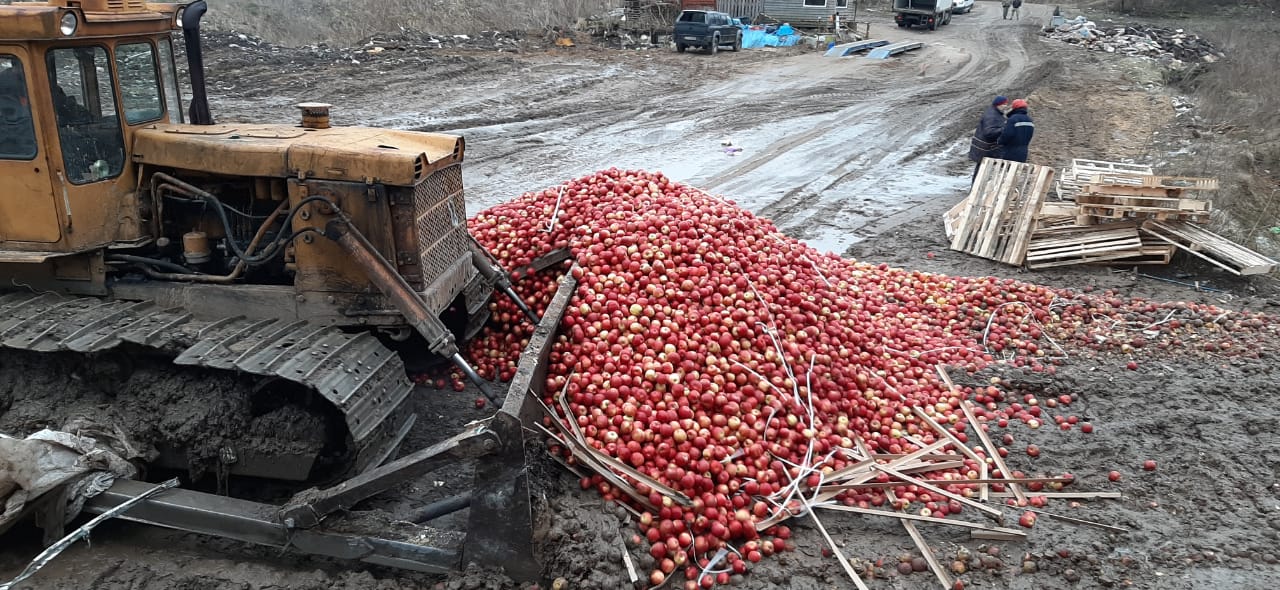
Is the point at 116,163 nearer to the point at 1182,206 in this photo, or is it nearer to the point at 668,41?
the point at 1182,206

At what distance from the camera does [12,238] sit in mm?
5781

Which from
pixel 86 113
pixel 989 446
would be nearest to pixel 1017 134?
pixel 989 446

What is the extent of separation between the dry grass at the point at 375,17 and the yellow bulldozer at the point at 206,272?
66.8 ft

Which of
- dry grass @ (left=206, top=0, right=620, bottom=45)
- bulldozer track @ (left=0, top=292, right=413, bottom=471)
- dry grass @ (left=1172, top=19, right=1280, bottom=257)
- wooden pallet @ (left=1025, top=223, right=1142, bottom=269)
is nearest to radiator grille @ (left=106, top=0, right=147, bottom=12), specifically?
bulldozer track @ (left=0, top=292, right=413, bottom=471)

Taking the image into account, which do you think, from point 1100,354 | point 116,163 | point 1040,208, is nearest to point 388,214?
point 116,163

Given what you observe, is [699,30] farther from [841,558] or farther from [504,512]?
[504,512]

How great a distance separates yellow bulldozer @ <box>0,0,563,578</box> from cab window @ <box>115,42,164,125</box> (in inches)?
0.5

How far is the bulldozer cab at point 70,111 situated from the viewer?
5.31m

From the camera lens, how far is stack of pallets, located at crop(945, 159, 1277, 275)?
1028cm

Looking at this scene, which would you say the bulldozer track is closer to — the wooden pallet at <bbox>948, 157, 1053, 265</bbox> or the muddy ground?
the muddy ground

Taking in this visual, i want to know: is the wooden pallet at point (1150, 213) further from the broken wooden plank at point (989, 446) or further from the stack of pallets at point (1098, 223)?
the broken wooden plank at point (989, 446)

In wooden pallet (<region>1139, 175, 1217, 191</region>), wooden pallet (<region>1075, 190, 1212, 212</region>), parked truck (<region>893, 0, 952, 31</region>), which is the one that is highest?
parked truck (<region>893, 0, 952, 31</region>)

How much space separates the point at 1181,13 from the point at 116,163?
50607mm

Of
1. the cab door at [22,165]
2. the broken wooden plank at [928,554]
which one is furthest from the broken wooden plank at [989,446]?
the cab door at [22,165]
